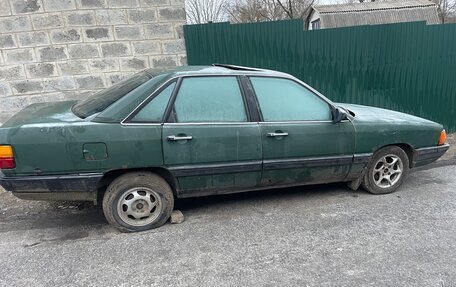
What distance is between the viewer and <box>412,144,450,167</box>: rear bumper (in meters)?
3.91

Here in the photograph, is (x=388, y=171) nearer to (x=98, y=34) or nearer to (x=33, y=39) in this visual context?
(x=98, y=34)

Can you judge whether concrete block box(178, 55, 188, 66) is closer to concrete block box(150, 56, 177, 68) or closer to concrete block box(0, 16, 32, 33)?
concrete block box(150, 56, 177, 68)

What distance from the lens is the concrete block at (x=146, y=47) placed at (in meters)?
5.17

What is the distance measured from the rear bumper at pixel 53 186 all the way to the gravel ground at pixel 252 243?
465 mm

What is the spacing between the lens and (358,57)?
5.95m

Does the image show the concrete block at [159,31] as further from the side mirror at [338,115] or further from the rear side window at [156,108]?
the side mirror at [338,115]

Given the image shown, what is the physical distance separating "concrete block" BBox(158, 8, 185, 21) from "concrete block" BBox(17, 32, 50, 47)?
183 centimetres

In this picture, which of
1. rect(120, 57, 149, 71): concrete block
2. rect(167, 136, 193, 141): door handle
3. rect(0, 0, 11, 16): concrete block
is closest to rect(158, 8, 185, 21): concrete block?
rect(120, 57, 149, 71): concrete block

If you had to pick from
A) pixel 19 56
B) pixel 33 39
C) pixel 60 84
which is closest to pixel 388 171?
pixel 60 84

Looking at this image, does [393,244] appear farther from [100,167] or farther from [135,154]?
[100,167]

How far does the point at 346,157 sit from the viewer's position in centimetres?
360

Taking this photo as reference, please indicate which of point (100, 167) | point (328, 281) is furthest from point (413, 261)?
point (100, 167)

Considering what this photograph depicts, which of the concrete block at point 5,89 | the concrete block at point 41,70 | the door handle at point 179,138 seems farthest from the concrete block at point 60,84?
the door handle at point 179,138

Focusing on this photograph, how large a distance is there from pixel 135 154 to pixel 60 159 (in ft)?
2.16
